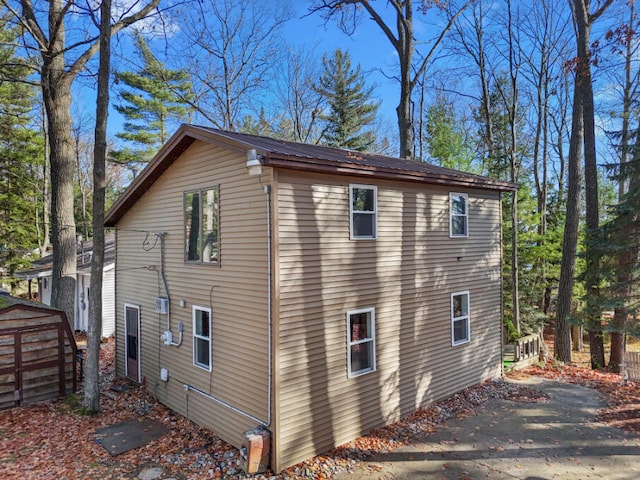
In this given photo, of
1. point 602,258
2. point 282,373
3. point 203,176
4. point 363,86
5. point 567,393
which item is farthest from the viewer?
point 363,86

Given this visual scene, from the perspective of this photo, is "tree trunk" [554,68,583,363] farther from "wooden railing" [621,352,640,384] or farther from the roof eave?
the roof eave

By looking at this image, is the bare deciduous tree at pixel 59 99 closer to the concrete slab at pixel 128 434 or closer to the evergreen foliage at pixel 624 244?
the concrete slab at pixel 128 434

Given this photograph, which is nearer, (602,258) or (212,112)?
(602,258)

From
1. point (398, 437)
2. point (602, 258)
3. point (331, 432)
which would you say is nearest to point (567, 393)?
point (602, 258)

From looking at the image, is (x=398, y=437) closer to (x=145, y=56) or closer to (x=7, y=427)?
(x=7, y=427)

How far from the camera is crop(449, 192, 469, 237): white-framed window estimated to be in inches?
380

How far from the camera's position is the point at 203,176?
8.05 metres

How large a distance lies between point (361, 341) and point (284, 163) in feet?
12.2

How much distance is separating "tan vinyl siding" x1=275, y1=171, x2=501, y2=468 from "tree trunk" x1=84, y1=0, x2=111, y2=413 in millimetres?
5056

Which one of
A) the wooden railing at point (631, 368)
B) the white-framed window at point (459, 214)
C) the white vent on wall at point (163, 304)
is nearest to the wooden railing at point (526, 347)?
the wooden railing at point (631, 368)

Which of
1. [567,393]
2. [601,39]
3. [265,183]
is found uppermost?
[601,39]

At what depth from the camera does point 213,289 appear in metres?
7.72

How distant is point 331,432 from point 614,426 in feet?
19.3

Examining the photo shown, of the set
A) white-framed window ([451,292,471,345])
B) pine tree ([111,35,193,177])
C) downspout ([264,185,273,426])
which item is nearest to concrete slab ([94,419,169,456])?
downspout ([264,185,273,426])
